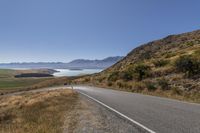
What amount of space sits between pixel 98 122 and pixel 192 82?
1615 centimetres

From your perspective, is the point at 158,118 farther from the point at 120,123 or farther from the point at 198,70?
the point at 198,70

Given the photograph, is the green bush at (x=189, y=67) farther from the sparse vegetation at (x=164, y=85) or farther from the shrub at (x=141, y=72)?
A: the shrub at (x=141, y=72)

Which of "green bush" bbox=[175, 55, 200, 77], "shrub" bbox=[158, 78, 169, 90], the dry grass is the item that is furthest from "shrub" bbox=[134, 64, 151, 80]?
the dry grass

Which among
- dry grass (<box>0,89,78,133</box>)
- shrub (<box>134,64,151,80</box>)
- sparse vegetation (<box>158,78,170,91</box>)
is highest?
shrub (<box>134,64,151,80</box>)

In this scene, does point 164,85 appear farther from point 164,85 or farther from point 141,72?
point 141,72

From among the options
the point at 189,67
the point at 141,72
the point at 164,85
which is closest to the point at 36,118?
the point at 164,85

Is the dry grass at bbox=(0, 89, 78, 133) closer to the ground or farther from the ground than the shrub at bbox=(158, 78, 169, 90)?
closer to the ground

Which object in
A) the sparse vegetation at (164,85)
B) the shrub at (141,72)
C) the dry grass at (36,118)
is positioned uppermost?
the shrub at (141,72)

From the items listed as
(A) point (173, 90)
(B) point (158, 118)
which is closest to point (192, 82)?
(A) point (173, 90)

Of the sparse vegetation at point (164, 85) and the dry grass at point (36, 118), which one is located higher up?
the sparse vegetation at point (164, 85)

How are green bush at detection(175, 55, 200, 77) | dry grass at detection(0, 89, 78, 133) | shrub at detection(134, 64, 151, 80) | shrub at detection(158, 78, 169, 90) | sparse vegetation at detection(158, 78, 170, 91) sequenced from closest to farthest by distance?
dry grass at detection(0, 89, 78, 133) < sparse vegetation at detection(158, 78, 170, 91) < shrub at detection(158, 78, 169, 90) < green bush at detection(175, 55, 200, 77) < shrub at detection(134, 64, 151, 80)

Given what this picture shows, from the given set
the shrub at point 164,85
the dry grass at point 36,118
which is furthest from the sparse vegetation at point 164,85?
the dry grass at point 36,118

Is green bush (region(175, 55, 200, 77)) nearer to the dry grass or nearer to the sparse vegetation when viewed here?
the sparse vegetation

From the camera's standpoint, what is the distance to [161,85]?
25922 millimetres
